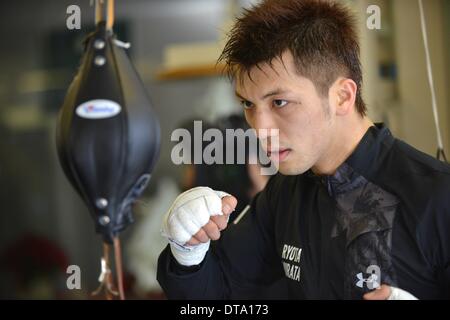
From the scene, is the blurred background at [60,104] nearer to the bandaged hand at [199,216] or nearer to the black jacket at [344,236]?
the black jacket at [344,236]

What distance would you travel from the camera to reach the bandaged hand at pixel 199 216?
2.77ft

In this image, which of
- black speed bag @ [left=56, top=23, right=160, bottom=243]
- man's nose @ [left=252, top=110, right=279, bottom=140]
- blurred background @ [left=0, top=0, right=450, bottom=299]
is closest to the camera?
black speed bag @ [left=56, top=23, right=160, bottom=243]

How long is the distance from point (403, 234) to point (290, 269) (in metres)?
0.23

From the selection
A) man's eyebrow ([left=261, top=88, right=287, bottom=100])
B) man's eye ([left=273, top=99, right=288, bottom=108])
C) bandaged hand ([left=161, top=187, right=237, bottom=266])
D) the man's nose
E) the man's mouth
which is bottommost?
bandaged hand ([left=161, top=187, right=237, bottom=266])

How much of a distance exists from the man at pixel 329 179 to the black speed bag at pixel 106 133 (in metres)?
0.11

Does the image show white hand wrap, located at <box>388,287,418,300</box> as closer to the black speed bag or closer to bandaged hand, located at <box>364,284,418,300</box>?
bandaged hand, located at <box>364,284,418,300</box>

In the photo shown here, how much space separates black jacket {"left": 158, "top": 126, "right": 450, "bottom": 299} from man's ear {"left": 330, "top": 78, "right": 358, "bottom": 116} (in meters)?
0.06

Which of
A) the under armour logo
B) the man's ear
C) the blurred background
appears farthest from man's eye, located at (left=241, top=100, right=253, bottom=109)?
the blurred background

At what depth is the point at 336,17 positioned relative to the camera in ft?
2.96

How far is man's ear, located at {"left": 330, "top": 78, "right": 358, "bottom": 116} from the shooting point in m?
0.90

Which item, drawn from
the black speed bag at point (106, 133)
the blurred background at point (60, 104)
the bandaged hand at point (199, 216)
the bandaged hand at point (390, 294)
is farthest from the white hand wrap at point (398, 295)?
the blurred background at point (60, 104)

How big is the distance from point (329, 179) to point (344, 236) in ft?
0.31
